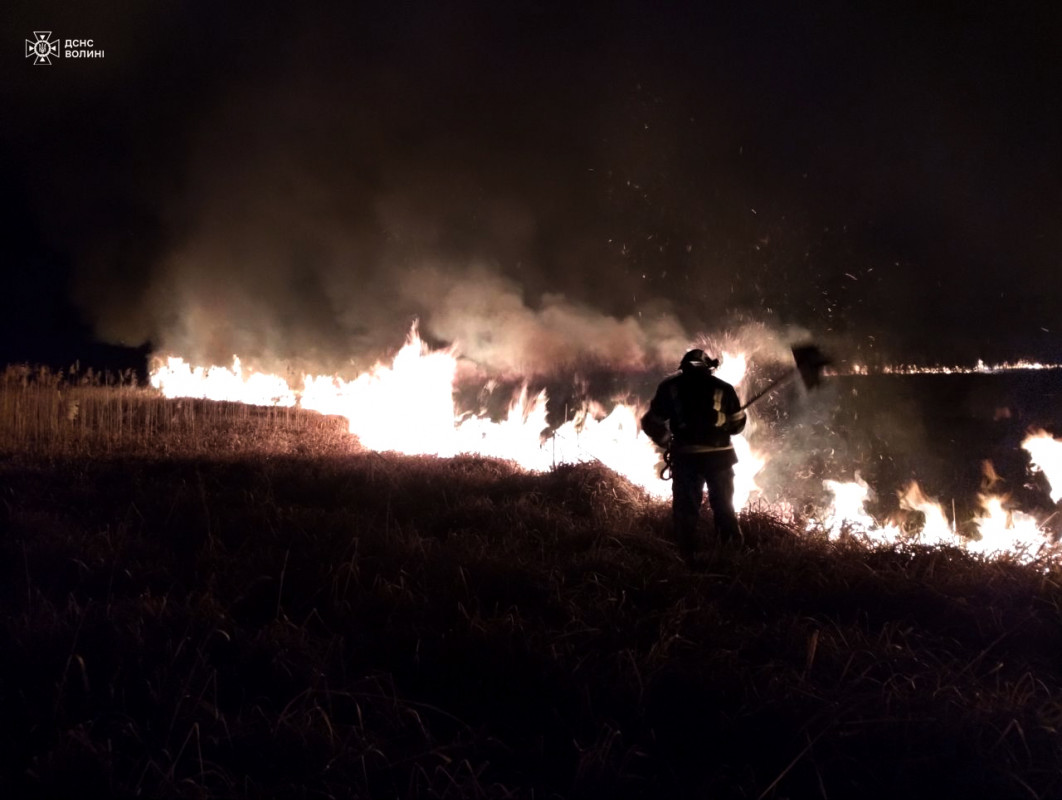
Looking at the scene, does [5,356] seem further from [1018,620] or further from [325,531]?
[1018,620]

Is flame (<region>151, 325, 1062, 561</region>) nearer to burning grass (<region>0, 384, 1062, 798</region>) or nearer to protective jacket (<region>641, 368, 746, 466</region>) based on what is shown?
protective jacket (<region>641, 368, 746, 466</region>)

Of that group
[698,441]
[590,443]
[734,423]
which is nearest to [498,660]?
[698,441]

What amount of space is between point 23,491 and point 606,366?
12.0 metres

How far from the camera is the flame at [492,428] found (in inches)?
365

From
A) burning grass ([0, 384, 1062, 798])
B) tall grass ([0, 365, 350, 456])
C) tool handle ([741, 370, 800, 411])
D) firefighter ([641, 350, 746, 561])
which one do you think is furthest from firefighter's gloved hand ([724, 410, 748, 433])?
tall grass ([0, 365, 350, 456])

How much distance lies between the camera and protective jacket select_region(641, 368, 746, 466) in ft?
18.9

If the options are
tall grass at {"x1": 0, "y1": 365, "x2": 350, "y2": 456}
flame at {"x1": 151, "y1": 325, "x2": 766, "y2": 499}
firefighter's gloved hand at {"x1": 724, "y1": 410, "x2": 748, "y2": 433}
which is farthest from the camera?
flame at {"x1": 151, "y1": 325, "x2": 766, "y2": 499}

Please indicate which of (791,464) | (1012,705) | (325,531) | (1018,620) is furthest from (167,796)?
(791,464)

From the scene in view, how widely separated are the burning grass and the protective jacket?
32.7 inches

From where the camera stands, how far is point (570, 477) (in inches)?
287

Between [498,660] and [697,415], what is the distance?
10.2 feet

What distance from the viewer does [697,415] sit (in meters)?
5.77

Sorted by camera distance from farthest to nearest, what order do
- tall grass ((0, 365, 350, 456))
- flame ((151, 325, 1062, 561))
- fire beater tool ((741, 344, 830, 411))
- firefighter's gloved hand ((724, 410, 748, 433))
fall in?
tall grass ((0, 365, 350, 456))
flame ((151, 325, 1062, 561))
fire beater tool ((741, 344, 830, 411))
firefighter's gloved hand ((724, 410, 748, 433))

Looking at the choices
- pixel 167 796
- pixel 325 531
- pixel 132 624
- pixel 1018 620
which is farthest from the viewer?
pixel 325 531
